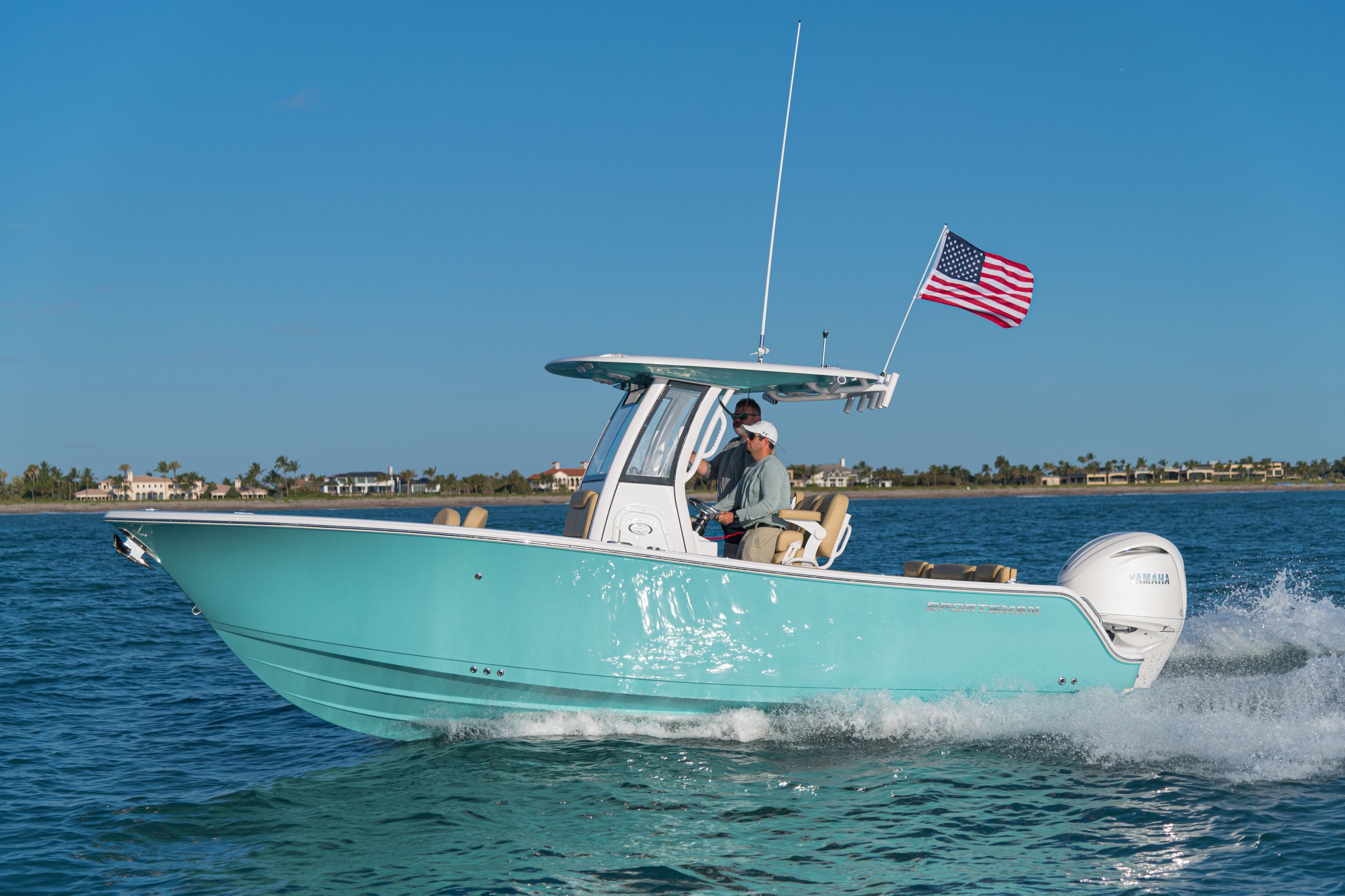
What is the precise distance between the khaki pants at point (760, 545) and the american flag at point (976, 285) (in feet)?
8.60

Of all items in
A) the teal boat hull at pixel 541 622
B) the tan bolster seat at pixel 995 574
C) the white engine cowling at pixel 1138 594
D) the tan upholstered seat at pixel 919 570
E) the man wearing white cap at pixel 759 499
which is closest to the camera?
the teal boat hull at pixel 541 622

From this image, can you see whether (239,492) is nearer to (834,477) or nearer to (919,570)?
(834,477)

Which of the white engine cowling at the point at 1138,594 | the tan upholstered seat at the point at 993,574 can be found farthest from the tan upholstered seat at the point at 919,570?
the white engine cowling at the point at 1138,594

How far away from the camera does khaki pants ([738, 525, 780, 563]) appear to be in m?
7.64

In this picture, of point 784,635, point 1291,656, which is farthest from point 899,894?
point 1291,656

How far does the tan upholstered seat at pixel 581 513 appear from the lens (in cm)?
777

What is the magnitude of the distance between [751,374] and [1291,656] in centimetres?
712

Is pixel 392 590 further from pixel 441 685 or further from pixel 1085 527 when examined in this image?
pixel 1085 527

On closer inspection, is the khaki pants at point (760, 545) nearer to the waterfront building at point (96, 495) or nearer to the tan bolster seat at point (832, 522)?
the tan bolster seat at point (832, 522)

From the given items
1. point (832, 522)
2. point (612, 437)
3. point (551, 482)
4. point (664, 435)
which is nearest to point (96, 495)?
point (551, 482)

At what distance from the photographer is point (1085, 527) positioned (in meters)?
44.8

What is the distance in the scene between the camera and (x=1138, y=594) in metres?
8.16

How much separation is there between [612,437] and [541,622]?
1811 mm

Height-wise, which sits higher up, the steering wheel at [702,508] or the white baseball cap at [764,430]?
the white baseball cap at [764,430]
